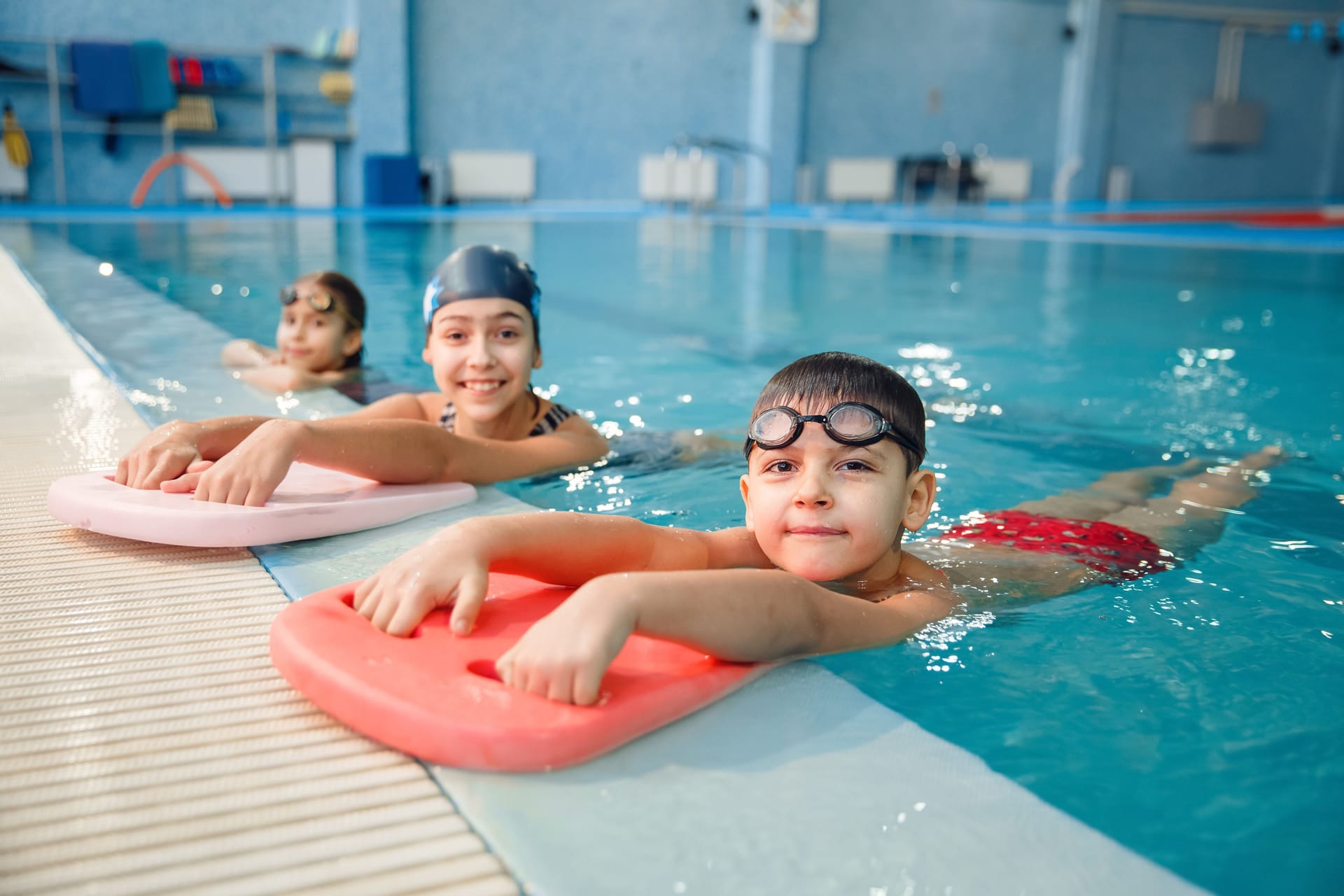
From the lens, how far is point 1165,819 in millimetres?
1430

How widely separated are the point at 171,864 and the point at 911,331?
5937 mm

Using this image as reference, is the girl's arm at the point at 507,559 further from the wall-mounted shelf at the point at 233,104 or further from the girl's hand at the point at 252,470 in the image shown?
the wall-mounted shelf at the point at 233,104

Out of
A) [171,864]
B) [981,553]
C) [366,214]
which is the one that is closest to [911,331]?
[981,553]

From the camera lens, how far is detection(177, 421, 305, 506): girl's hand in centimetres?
211

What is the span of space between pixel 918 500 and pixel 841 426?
0.84 feet

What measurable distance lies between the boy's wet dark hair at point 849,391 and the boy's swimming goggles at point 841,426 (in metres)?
0.02

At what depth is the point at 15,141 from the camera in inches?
612

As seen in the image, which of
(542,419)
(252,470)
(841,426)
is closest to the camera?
(841,426)

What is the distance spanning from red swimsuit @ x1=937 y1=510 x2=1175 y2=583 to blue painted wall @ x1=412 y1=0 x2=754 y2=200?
17717 mm

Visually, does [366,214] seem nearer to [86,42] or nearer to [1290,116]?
[86,42]

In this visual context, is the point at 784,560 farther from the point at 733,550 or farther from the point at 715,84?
the point at 715,84

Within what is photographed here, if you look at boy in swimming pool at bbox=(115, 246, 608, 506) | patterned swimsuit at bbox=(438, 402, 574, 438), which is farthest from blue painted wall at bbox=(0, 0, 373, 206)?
boy in swimming pool at bbox=(115, 246, 608, 506)

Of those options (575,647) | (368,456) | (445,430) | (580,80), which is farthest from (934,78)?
(575,647)

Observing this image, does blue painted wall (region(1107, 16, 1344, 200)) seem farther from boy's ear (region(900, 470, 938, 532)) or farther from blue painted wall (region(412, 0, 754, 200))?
boy's ear (region(900, 470, 938, 532))
